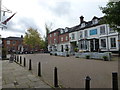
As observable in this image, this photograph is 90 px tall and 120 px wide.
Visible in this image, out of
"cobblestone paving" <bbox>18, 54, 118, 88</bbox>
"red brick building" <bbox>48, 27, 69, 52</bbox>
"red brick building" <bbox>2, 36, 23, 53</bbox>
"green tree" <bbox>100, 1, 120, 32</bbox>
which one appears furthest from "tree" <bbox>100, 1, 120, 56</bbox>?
"red brick building" <bbox>2, 36, 23, 53</bbox>

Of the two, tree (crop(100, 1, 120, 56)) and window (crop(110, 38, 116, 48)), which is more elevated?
tree (crop(100, 1, 120, 56))

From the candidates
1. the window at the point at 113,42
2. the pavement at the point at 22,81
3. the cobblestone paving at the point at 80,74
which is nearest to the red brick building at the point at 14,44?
the window at the point at 113,42

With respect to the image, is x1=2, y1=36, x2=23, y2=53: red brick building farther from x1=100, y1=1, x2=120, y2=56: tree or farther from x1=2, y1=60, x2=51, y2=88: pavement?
x1=2, y1=60, x2=51, y2=88: pavement

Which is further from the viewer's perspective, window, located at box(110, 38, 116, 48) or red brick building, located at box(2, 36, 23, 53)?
red brick building, located at box(2, 36, 23, 53)

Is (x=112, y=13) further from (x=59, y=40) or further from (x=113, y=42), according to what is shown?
(x=59, y=40)

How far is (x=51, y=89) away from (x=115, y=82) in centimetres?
249

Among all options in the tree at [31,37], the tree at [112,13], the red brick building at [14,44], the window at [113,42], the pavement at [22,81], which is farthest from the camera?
the red brick building at [14,44]

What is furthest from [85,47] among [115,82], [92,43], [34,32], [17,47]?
[17,47]

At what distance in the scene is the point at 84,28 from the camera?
30438 millimetres

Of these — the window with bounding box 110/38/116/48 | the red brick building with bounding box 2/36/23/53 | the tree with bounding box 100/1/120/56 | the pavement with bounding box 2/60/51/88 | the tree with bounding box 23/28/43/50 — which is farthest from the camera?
the red brick building with bounding box 2/36/23/53

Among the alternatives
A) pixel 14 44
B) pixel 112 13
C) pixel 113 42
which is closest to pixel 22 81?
pixel 112 13

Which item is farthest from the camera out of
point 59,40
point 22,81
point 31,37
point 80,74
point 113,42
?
point 59,40

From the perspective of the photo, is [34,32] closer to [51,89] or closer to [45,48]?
[45,48]

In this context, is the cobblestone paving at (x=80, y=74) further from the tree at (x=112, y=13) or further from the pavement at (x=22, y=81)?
the tree at (x=112, y=13)
